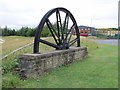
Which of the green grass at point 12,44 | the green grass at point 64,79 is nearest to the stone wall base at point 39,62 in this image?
the green grass at point 64,79

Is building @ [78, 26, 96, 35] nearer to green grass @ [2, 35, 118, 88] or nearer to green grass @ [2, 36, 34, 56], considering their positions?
green grass @ [2, 36, 34, 56]

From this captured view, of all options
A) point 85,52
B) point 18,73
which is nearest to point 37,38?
point 18,73

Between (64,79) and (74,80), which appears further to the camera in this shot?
(64,79)

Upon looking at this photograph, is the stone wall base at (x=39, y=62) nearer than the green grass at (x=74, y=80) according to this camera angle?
No

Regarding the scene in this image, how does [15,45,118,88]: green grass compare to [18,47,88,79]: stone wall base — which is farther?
[18,47,88,79]: stone wall base

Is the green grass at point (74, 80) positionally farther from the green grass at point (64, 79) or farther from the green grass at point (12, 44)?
the green grass at point (12, 44)

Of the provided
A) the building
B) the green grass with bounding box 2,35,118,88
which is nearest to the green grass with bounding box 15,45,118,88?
the green grass with bounding box 2,35,118,88

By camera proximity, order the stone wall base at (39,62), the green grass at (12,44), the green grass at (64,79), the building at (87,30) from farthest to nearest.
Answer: the building at (87,30) → the green grass at (12,44) → the stone wall base at (39,62) → the green grass at (64,79)

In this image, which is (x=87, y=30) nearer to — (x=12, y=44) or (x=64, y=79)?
(x=12, y=44)

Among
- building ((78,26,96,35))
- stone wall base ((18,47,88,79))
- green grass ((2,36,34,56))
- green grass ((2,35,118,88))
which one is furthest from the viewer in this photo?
building ((78,26,96,35))

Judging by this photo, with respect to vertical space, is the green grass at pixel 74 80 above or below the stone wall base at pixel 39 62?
below

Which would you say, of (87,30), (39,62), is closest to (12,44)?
(39,62)

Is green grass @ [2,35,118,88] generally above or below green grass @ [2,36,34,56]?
below

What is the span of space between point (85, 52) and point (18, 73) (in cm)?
682
